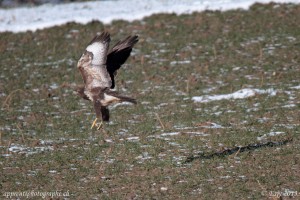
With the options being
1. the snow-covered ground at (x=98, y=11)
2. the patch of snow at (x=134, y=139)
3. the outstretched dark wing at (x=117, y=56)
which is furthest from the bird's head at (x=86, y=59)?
the snow-covered ground at (x=98, y=11)

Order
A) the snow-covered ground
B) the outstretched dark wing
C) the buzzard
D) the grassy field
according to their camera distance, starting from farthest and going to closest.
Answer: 1. the snow-covered ground
2. the outstretched dark wing
3. the buzzard
4. the grassy field

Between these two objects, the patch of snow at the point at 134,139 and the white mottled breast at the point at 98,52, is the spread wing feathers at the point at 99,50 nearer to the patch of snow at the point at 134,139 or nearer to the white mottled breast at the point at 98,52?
the white mottled breast at the point at 98,52

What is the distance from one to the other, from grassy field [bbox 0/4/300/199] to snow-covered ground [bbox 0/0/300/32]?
0.49m

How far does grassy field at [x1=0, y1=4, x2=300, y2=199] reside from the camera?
359 inches

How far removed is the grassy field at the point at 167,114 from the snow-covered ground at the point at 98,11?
1.59 ft

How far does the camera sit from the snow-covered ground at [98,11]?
2075 cm

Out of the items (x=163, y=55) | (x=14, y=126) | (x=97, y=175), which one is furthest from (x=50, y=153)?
(x=163, y=55)

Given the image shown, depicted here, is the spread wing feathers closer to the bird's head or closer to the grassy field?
the bird's head

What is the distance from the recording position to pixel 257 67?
16000 millimetres

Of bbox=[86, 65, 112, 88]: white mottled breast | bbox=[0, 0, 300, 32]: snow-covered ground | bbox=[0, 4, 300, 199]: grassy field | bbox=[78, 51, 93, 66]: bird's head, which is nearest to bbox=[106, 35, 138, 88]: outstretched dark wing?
bbox=[86, 65, 112, 88]: white mottled breast

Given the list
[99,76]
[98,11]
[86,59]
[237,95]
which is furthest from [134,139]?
[98,11]

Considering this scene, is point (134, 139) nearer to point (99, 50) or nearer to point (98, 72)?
point (98, 72)

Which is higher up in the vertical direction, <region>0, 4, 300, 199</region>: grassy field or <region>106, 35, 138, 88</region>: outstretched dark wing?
<region>106, 35, 138, 88</region>: outstretched dark wing

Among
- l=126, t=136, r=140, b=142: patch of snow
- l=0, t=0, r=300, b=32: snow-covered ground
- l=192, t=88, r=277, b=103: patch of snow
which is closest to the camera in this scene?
l=126, t=136, r=140, b=142: patch of snow
